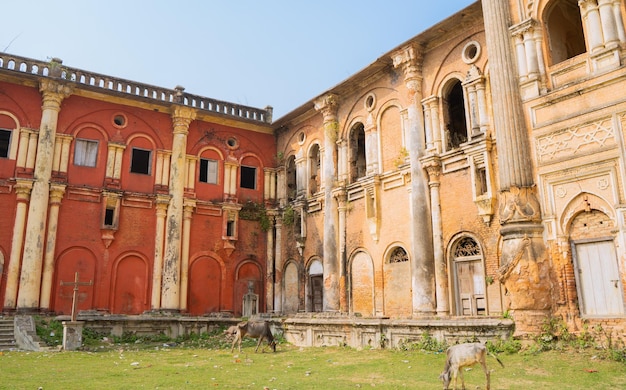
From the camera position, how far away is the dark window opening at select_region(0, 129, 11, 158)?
17.5 m

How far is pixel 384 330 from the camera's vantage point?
41.0 ft

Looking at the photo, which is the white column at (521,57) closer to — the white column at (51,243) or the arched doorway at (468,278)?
the arched doorway at (468,278)

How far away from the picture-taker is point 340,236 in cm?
1819

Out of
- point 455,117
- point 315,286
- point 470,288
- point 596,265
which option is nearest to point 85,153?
point 315,286

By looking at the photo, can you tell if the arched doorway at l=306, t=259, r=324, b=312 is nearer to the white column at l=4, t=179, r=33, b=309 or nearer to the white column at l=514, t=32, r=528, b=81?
the white column at l=4, t=179, r=33, b=309

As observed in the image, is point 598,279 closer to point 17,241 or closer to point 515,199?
point 515,199

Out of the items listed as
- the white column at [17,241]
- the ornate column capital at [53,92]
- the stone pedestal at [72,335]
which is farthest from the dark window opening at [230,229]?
the stone pedestal at [72,335]

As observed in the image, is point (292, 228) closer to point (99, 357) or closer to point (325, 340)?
point (325, 340)

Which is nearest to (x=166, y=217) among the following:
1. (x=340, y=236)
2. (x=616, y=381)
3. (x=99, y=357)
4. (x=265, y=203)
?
(x=265, y=203)

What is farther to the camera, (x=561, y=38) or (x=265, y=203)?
(x=265, y=203)

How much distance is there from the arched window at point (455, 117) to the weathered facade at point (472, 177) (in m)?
0.06

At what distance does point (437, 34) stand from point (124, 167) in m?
12.0

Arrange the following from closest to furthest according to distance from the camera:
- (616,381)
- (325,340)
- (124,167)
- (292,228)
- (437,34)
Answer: (616,381)
(325,340)
(437,34)
(124,167)
(292,228)

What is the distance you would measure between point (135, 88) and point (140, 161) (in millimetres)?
2777
